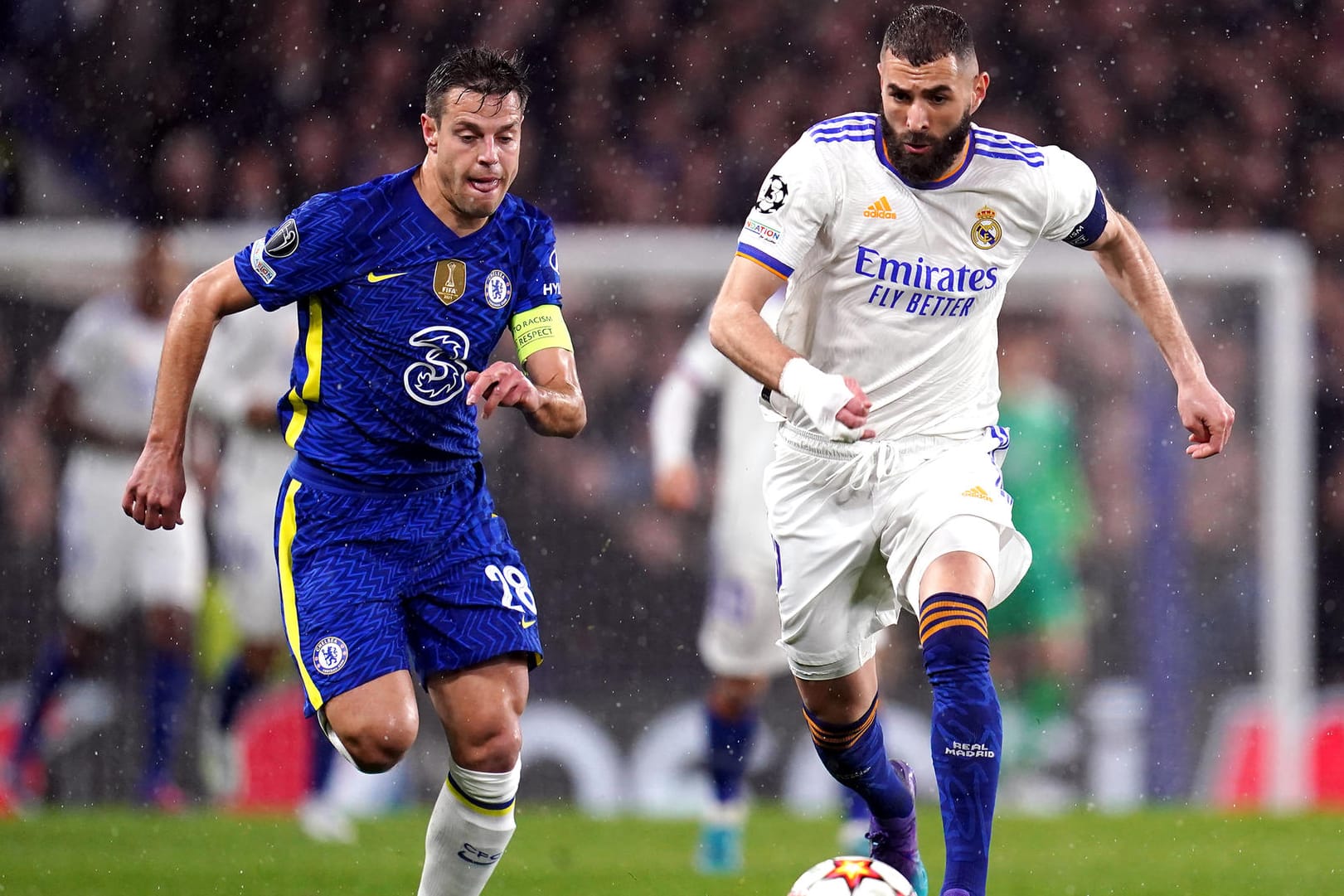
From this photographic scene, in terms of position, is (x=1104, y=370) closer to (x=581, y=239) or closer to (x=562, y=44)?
(x=581, y=239)

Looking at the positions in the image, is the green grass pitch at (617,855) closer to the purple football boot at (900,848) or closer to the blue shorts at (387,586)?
the purple football boot at (900,848)

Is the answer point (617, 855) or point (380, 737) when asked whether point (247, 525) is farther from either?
point (380, 737)

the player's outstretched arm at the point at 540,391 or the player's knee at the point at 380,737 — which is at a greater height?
the player's outstretched arm at the point at 540,391

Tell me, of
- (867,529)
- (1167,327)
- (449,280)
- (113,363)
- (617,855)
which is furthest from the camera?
(113,363)

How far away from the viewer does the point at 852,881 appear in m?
4.44

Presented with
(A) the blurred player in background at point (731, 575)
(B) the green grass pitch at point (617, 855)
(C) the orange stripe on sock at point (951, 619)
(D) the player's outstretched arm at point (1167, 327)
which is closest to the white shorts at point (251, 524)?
(B) the green grass pitch at point (617, 855)

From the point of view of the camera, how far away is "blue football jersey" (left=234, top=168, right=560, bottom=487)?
4812mm

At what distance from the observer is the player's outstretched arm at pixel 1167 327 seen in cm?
499

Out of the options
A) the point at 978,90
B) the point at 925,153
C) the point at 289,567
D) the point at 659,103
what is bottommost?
the point at 289,567

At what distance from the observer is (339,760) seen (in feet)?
30.8

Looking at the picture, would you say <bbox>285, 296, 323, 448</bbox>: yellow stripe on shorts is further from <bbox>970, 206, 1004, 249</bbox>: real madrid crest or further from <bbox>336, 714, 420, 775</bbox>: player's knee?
<bbox>970, 206, 1004, 249</bbox>: real madrid crest

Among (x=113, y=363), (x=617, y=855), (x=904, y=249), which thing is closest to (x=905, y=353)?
(x=904, y=249)

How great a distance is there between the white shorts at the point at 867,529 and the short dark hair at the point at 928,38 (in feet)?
3.24

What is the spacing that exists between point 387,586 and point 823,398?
1.26m
